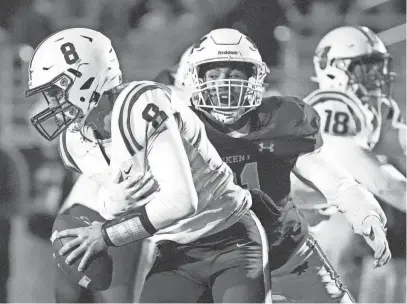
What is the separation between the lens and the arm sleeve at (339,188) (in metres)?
2.43

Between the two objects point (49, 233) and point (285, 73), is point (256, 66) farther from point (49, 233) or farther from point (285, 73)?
point (49, 233)

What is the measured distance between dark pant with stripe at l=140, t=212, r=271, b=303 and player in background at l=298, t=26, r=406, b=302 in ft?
1.93

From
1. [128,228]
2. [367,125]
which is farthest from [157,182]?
[367,125]

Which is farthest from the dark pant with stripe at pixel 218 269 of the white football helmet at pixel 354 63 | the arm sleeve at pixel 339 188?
the white football helmet at pixel 354 63

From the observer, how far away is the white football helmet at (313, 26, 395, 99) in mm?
2732

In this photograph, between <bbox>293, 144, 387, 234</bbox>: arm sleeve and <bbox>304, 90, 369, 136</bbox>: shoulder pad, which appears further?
<bbox>304, 90, 369, 136</bbox>: shoulder pad

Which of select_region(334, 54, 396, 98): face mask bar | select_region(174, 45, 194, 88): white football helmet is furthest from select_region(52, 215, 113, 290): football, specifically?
select_region(334, 54, 396, 98): face mask bar

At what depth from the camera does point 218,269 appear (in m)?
2.11

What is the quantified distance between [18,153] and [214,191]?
0.85 meters

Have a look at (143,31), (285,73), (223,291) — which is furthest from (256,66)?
(223,291)

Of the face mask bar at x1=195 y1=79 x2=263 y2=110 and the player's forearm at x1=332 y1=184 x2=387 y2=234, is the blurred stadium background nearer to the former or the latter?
the face mask bar at x1=195 y1=79 x2=263 y2=110

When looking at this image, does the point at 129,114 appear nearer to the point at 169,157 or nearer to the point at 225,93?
the point at 169,157

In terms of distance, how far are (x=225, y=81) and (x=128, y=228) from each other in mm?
648

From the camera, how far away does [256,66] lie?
2463 mm
